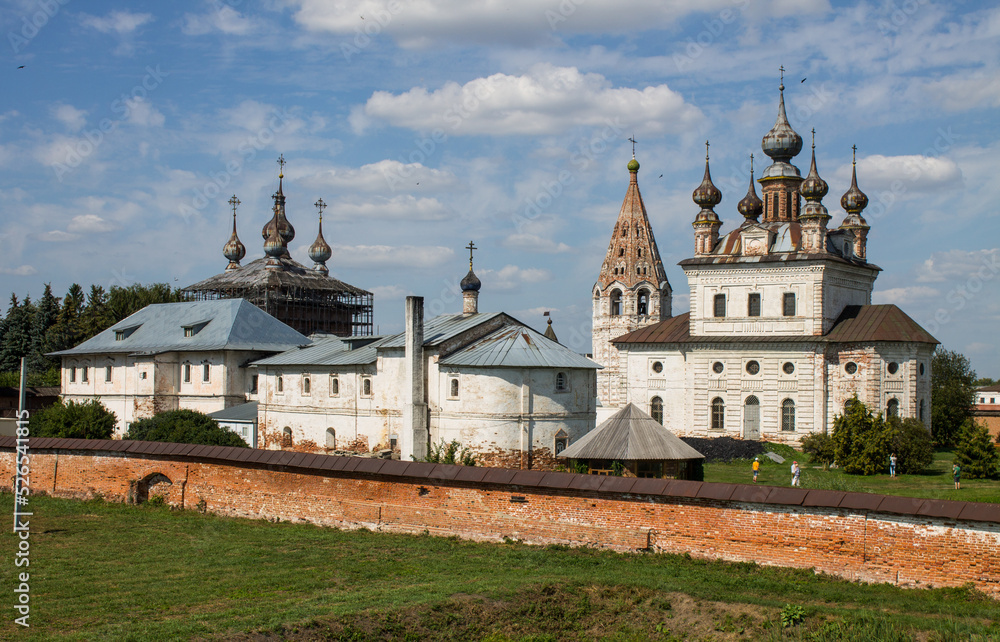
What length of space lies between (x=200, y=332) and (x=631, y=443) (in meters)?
26.5

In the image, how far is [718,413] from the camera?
130 feet

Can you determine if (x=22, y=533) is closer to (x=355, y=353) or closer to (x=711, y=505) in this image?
(x=711, y=505)

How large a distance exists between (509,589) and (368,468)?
203 inches

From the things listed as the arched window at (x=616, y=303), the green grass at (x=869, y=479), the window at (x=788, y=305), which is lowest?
the green grass at (x=869, y=479)

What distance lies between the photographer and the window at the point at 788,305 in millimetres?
38438

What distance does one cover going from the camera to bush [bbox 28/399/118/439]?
3078cm

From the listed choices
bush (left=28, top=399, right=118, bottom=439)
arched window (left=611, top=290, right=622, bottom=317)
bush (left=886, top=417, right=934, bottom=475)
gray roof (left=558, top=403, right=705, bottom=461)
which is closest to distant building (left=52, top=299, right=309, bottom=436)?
bush (left=28, top=399, right=118, bottom=439)

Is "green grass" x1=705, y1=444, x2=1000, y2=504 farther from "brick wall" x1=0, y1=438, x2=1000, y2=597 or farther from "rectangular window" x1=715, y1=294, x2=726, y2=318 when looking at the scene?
"brick wall" x1=0, y1=438, x2=1000, y2=597

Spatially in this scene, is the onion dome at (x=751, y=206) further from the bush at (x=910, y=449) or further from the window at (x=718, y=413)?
the bush at (x=910, y=449)

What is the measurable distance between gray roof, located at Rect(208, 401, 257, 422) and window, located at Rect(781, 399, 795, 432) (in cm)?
2105

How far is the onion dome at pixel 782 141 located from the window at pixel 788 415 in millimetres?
11934

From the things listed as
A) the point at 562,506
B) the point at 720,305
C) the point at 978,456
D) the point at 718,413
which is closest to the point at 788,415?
the point at 718,413

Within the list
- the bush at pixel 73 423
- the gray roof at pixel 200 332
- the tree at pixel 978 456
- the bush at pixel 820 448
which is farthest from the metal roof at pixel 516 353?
the gray roof at pixel 200 332

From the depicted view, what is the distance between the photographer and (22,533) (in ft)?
52.4
